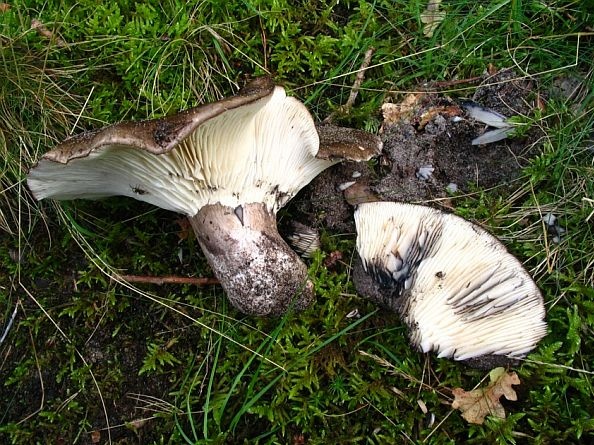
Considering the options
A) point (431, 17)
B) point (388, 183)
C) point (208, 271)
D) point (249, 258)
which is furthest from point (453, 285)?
point (431, 17)

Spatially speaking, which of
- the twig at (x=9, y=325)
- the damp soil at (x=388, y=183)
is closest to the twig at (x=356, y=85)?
the damp soil at (x=388, y=183)

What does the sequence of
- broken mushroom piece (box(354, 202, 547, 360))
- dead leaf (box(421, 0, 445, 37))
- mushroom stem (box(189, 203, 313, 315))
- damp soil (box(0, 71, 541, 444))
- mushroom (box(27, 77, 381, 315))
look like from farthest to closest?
1. dead leaf (box(421, 0, 445, 37))
2. damp soil (box(0, 71, 541, 444))
3. mushroom stem (box(189, 203, 313, 315))
4. broken mushroom piece (box(354, 202, 547, 360))
5. mushroom (box(27, 77, 381, 315))

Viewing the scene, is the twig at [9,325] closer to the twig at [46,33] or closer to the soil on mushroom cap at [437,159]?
the twig at [46,33]

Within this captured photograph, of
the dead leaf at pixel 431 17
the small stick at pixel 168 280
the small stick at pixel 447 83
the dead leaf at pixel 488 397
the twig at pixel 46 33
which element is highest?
the twig at pixel 46 33

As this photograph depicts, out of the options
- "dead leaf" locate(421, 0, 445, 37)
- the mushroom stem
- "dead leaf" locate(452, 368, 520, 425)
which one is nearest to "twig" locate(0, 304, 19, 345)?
the mushroom stem

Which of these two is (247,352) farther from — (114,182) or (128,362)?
(114,182)

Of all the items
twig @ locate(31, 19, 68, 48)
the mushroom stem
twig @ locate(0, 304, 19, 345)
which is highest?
twig @ locate(31, 19, 68, 48)

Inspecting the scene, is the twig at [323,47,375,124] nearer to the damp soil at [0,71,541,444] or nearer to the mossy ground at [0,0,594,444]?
the mossy ground at [0,0,594,444]

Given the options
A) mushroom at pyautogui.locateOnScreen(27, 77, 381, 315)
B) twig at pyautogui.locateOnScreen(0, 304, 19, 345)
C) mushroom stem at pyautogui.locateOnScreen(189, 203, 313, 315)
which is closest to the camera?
mushroom at pyautogui.locateOnScreen(27, 77, 381, 315)
